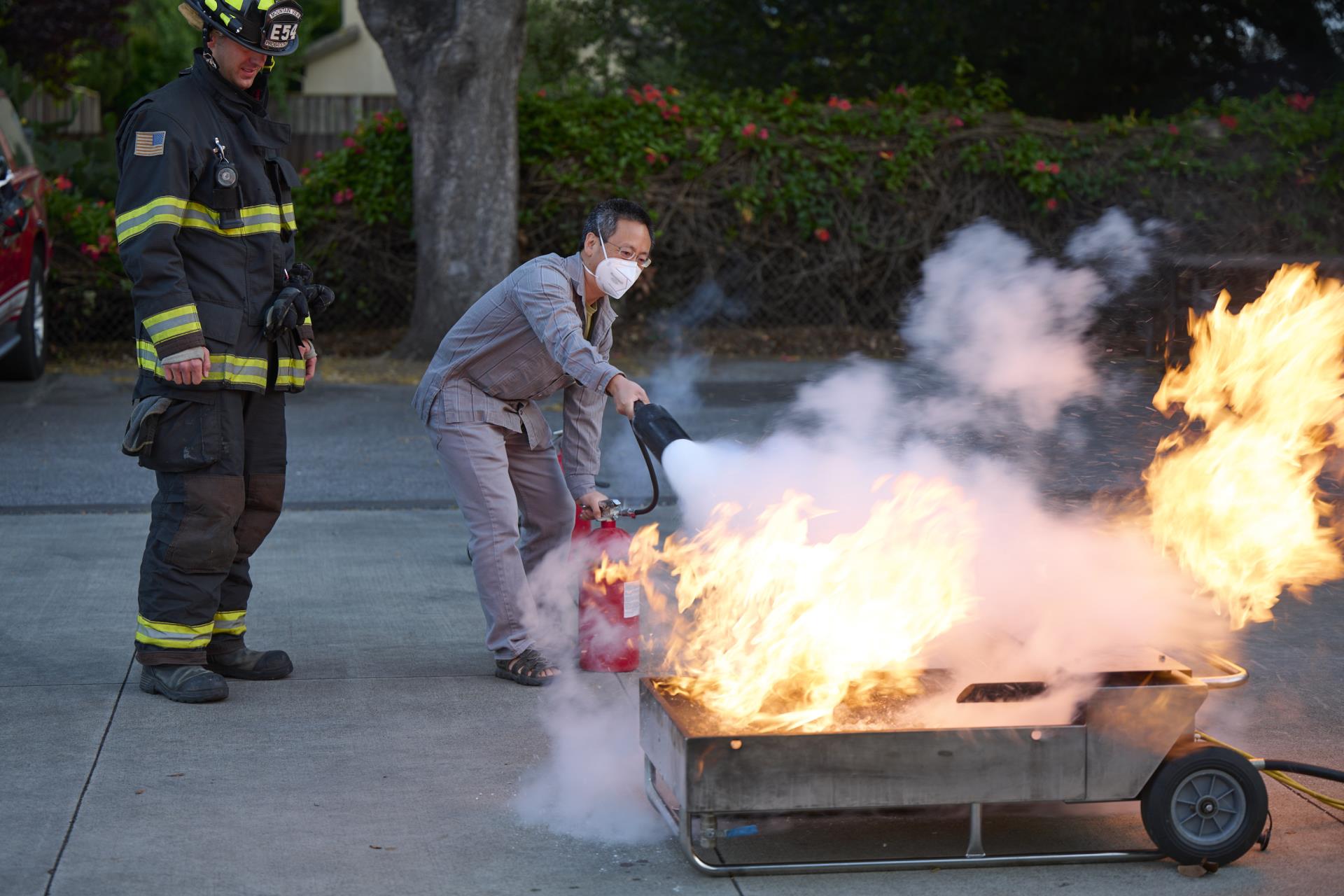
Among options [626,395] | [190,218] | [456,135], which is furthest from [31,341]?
[626,395]

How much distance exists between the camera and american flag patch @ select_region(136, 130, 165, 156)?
14.5 ft

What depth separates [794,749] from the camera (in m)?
3.30

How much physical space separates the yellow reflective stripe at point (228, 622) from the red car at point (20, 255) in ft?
16.8

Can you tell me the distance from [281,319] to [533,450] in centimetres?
95

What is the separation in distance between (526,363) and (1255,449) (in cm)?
224

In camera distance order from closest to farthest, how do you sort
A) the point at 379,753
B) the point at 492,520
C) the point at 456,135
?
1. the point at 379,753
2. the point at 492,520
3. the point at 456,135

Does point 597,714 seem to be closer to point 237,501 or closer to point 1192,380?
point 237,501

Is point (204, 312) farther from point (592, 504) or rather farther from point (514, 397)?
point (592, 504)

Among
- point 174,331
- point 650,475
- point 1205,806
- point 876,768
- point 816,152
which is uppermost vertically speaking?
point 816,152

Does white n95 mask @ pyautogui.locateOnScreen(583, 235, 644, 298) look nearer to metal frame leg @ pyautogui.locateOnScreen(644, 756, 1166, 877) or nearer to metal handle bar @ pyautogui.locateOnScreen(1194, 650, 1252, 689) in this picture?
metal frame leg @ pyautogui.locateOnScreen(644, 756, 1166, 877)

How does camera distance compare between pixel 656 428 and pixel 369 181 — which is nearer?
pixel 656 428

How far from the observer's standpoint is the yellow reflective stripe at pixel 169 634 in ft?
15.2

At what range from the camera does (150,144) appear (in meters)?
4.44

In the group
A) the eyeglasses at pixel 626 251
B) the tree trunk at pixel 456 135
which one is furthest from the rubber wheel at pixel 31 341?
the eyeglasses at pixel 626 251
